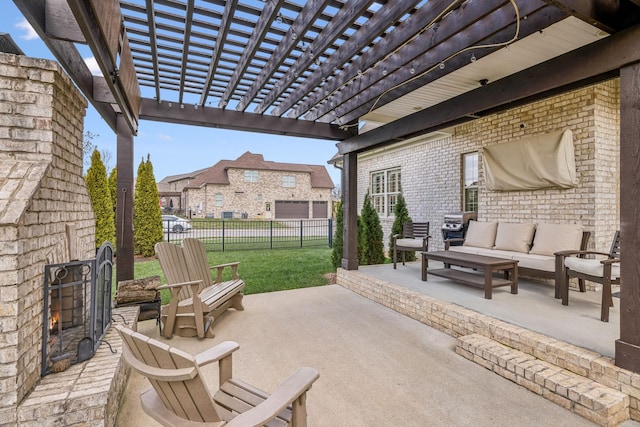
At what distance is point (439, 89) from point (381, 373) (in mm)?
3794

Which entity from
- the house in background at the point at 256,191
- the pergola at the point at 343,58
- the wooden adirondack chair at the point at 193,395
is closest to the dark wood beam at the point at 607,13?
the pergola at the point at 343,58

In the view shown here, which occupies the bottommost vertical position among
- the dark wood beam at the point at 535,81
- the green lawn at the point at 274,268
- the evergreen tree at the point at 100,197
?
the green lawn at the point at 274,268

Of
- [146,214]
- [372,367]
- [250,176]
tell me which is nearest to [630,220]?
[372,367]

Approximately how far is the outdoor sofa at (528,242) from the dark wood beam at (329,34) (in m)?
3.69

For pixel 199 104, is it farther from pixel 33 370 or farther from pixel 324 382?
pixel 324 382

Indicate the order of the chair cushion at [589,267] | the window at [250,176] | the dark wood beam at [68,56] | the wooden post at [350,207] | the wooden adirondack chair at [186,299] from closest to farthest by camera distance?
1. the dark wood beam at [68,56]
2. the chair cushion at [589,267]
3. the wooden adirondack chair at [186,299]
4. the wooden post at [350,207]
5. the window at [250,176]

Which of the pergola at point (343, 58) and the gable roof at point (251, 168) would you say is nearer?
the pergola at point (343, 58)

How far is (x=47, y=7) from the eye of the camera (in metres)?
2.07

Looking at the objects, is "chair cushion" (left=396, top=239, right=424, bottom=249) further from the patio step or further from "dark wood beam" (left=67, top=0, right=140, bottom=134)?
"dark wood beam" (left=67, top=0, right=140, bottom=134)

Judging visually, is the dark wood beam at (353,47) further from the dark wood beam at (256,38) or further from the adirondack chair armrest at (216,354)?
the adirondack chair armrest at (216,354)

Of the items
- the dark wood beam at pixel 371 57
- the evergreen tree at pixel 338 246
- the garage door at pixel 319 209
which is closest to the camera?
the dark wood beam at pixel 371 57

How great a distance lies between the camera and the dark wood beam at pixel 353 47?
8.20 ft

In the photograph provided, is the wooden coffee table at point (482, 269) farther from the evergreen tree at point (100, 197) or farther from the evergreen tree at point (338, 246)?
the evergreen tree at point (100, 197)

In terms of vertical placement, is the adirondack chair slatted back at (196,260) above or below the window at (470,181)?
below
